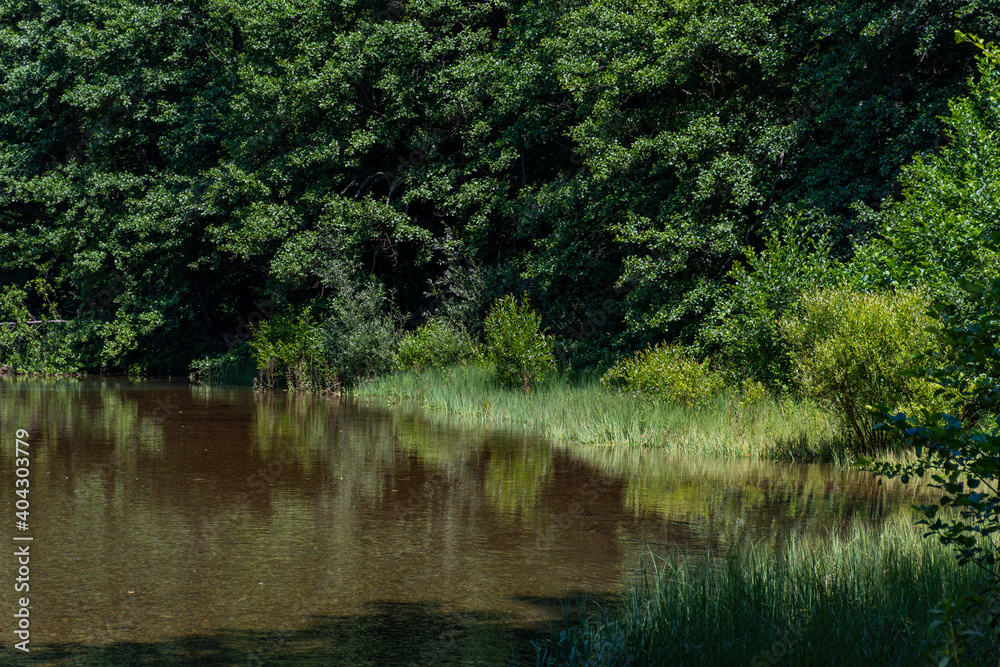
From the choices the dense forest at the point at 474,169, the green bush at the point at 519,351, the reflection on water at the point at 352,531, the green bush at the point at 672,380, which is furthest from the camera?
the green bush at the point at 519,351

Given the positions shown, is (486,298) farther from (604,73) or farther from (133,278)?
(133,278)

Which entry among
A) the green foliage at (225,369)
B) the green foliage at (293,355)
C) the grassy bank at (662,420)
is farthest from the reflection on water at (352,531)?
the green foliage at (225,369)

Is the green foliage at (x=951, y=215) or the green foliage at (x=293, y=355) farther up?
the green foliage at (x=951, y=215)

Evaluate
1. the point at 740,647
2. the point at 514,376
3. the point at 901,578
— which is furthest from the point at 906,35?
the point at 740,647

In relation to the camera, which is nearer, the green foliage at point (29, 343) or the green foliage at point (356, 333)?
the green foliage at point (356, 333)

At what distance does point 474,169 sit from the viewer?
27.5 meters

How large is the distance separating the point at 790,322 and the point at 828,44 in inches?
361

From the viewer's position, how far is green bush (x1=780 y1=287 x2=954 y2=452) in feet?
39.0

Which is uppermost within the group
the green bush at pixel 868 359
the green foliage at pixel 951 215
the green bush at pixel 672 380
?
the green foliage at pixel 951 215

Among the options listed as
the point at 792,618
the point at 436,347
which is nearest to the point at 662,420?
the point at 792,618

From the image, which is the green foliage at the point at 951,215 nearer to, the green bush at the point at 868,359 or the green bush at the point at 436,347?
the green bush at the point at 868,359

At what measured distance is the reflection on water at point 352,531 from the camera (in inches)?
222

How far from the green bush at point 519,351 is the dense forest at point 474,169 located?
1.98 meters

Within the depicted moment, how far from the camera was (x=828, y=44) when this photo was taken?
20.0m
